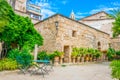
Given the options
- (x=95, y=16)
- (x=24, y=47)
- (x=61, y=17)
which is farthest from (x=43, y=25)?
(x=95, y=16)

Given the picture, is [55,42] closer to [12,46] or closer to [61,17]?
[61,17]

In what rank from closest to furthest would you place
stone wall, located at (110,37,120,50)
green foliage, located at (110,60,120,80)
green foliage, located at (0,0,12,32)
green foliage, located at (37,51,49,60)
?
green foliage, located at (110,60,120,80) → green foliage, located at (0,0,12,32) → green foliage, located at (37,51,49,60) → stone wall, located at (110,37,120,50)

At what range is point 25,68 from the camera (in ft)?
38.0

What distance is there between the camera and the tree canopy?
12.7 m

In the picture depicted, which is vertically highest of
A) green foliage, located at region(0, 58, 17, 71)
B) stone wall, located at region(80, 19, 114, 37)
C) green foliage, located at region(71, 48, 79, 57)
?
stone wall, located at region(80, 19, 114, 37)

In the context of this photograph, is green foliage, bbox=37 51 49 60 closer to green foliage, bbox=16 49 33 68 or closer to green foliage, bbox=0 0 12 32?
green foliage, bbox=0 0 12 32

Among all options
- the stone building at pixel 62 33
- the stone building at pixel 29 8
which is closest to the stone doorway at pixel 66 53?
the stone building at pixel 62 33

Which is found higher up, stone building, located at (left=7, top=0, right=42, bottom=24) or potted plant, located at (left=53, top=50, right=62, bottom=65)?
stone building, located at (left=7, top=0, right=42, bottom=24)

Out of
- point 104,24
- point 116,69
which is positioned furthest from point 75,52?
point 104,24

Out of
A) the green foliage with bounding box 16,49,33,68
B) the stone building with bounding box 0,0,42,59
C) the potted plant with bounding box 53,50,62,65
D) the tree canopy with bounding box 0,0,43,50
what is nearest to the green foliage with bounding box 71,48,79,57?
the potted plant with bounding box 53,50,62,65

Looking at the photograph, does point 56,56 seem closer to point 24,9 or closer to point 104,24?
point 104,24

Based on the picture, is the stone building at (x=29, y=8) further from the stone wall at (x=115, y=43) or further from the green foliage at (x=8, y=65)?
the green foliage at (x=8, y=65)

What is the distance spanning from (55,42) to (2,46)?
5169 millimetres

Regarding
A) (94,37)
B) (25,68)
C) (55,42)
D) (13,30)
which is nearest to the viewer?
(25,68)
